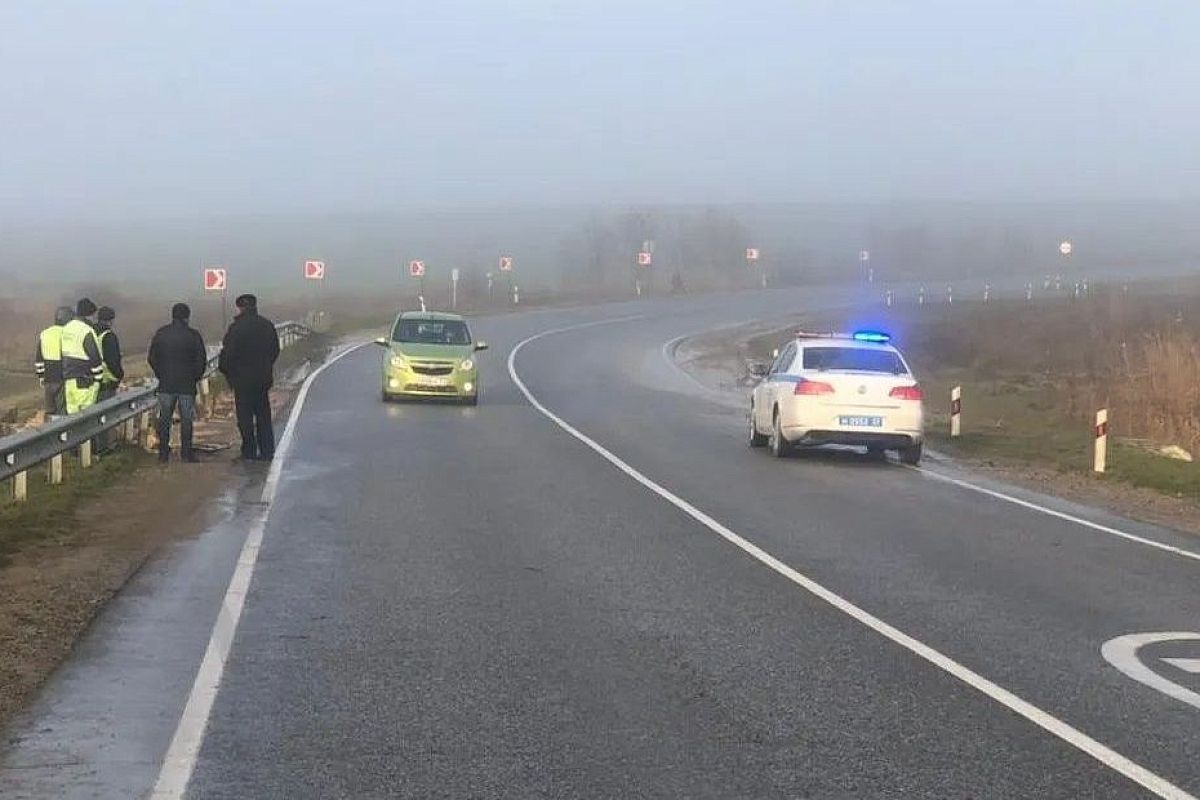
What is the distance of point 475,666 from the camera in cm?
779

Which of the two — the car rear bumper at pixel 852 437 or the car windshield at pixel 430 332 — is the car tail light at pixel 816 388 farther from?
the car windshield at pixel 430 332

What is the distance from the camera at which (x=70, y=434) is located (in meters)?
14.6

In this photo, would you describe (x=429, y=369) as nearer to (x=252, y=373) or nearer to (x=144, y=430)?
(x=144, y=430)

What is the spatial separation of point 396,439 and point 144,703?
538 inches

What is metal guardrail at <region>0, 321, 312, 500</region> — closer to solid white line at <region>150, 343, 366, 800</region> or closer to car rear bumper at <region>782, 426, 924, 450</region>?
solid white line at <region>150, 343, 366, 800</region>

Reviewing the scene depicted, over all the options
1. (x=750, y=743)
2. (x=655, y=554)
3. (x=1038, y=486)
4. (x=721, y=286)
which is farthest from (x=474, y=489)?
(x=721, y=286)

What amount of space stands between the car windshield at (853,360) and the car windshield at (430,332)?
985 centimetres

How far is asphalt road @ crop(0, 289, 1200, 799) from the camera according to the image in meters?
6.06

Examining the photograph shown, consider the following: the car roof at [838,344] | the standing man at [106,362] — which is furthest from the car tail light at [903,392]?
the standing man at [106,362]

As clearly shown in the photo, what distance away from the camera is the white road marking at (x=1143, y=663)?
24.7 ft

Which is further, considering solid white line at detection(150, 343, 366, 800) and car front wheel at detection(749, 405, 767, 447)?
car front wheel at detection(749, 405, 767, 447)

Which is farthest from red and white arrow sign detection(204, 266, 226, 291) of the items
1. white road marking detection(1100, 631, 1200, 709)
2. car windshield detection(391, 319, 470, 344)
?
white road marking detection(1100, 631, 1200, 709)

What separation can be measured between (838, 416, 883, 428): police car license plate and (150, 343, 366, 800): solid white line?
788cm

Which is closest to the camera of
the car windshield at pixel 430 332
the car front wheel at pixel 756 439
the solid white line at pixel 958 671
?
the solid white line at pixel 958 671
